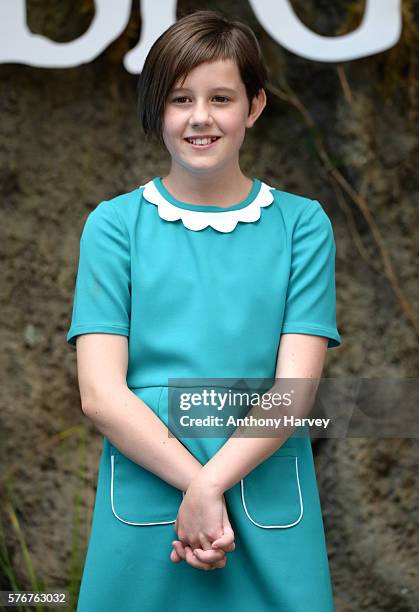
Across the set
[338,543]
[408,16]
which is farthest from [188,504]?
[408,16]

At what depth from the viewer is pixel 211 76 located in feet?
4.75

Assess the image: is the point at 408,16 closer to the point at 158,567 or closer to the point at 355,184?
the point at 355,184

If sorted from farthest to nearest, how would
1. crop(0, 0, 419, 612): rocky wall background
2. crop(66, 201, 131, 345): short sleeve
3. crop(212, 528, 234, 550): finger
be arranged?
crop(0, 0, 419, 612): rocky wall background < crop(66, 201, 131, 345): short sleeve < crop(212, 528, 234, 550): finger

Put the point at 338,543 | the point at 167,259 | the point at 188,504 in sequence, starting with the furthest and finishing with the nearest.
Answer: the point at 338,543, the point at 167,259, the point at 188,504

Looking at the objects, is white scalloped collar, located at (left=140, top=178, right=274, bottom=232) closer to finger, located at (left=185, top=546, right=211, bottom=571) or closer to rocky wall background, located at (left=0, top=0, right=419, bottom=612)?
finger, located at (left=185, top=546, right=211, bottom=571)

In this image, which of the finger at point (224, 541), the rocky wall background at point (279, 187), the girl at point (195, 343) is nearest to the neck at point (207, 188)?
the girl at point (195, 343)

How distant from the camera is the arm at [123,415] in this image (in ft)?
4.58

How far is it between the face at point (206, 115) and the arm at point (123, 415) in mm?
292

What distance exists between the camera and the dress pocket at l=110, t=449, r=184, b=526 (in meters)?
1.44

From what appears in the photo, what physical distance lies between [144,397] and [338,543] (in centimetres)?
125

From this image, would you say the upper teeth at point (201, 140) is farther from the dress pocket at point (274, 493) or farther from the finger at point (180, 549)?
the finger at point (180, 549)

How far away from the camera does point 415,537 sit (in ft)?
8.39

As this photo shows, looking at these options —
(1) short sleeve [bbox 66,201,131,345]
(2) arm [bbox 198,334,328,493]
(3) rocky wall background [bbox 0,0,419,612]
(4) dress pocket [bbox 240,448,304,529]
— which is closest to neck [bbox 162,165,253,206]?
(1) short sleeve [bbox 66,201,131,345]

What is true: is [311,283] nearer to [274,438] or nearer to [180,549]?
[274,438]
